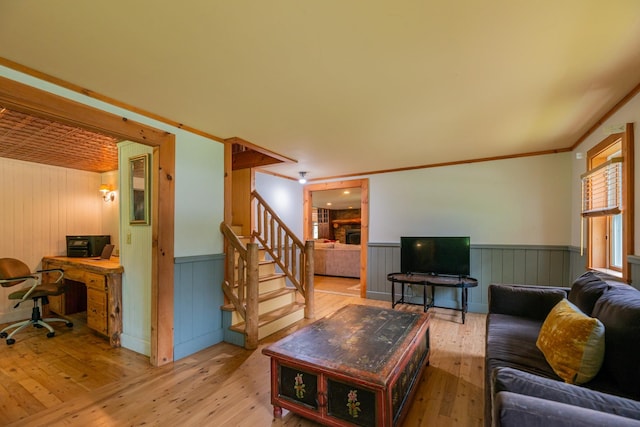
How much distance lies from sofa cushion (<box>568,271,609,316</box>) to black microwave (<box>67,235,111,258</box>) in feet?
18.5

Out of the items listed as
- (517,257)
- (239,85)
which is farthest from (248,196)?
(517,257)

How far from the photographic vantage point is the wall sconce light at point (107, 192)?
456 centimetres

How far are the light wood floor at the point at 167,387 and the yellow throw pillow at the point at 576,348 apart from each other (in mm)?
693

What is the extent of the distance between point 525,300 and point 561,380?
1.21 meters

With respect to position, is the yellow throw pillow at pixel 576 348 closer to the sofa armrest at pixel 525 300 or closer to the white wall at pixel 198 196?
the sofa armrest at pixel 525 300

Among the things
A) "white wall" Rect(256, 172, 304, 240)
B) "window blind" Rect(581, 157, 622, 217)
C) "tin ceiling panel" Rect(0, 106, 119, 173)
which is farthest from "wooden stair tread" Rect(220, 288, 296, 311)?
"window blind" Rect(581, 157, 622, 217)

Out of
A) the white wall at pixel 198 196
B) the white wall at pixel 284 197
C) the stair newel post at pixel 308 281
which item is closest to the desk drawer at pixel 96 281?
the white wall at pixel 198 196

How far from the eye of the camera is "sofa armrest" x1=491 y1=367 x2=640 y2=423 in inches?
38.2

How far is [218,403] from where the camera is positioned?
6.61 ft

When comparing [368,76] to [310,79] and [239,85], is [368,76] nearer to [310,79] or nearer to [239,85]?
[310,79]

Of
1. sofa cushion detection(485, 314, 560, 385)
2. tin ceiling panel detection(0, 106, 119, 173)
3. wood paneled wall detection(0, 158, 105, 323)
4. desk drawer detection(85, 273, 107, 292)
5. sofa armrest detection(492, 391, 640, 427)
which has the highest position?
tin ceiling panel detection(0, 106, 119, 173)

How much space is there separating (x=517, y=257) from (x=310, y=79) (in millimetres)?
3929

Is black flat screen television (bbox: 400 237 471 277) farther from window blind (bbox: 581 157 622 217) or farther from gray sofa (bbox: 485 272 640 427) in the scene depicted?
gray sofa (bbox: 485 272 640 427)

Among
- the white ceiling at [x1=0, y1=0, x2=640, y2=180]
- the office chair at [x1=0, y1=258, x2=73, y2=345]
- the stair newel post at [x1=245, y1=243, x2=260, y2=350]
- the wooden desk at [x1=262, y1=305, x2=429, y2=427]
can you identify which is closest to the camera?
the white ceiling at [x1=0, y1=0, x2=640, y2=180]
